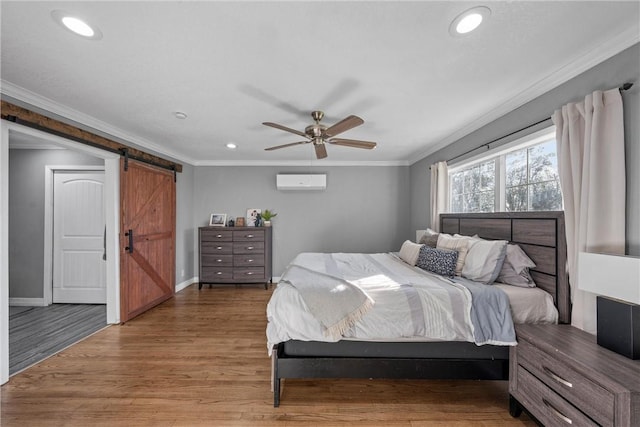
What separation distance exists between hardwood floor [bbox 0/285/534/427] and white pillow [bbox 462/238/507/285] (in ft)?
2.88

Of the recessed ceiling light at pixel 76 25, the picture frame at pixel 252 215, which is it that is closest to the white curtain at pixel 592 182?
the recessed ceiling light at pixel 76 25

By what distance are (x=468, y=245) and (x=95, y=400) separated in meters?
3.34

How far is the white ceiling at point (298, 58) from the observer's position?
1388 mm

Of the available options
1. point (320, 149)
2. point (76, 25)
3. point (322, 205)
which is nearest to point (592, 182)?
point (320, 149)

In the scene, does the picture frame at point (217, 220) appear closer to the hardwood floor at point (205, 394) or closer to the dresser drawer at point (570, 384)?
the hardwood floor at point (205, 394)

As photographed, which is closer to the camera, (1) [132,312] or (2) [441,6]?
(2) [441,6]

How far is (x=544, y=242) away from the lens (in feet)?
6.90

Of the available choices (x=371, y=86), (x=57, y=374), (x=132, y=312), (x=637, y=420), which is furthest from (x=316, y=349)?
(x=132, y=312)

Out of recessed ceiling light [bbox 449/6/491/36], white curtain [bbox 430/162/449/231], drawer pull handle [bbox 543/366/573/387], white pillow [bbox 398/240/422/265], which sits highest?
recessed ceiling light [bbox 449/6/491/36]

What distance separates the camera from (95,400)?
1930 mm

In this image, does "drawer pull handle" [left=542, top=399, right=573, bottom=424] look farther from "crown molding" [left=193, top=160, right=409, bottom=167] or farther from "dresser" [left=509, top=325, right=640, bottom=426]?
"crown molding" [left=193, top=160, right=409, bottom=167]

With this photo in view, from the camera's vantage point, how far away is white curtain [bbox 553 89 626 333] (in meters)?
1.60

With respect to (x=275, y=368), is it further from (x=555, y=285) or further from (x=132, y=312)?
(x=132, y=312)

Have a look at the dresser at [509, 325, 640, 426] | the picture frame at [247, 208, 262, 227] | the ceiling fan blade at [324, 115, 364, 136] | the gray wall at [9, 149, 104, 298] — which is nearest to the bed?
the dresser at [509, 325, 640, 426]
